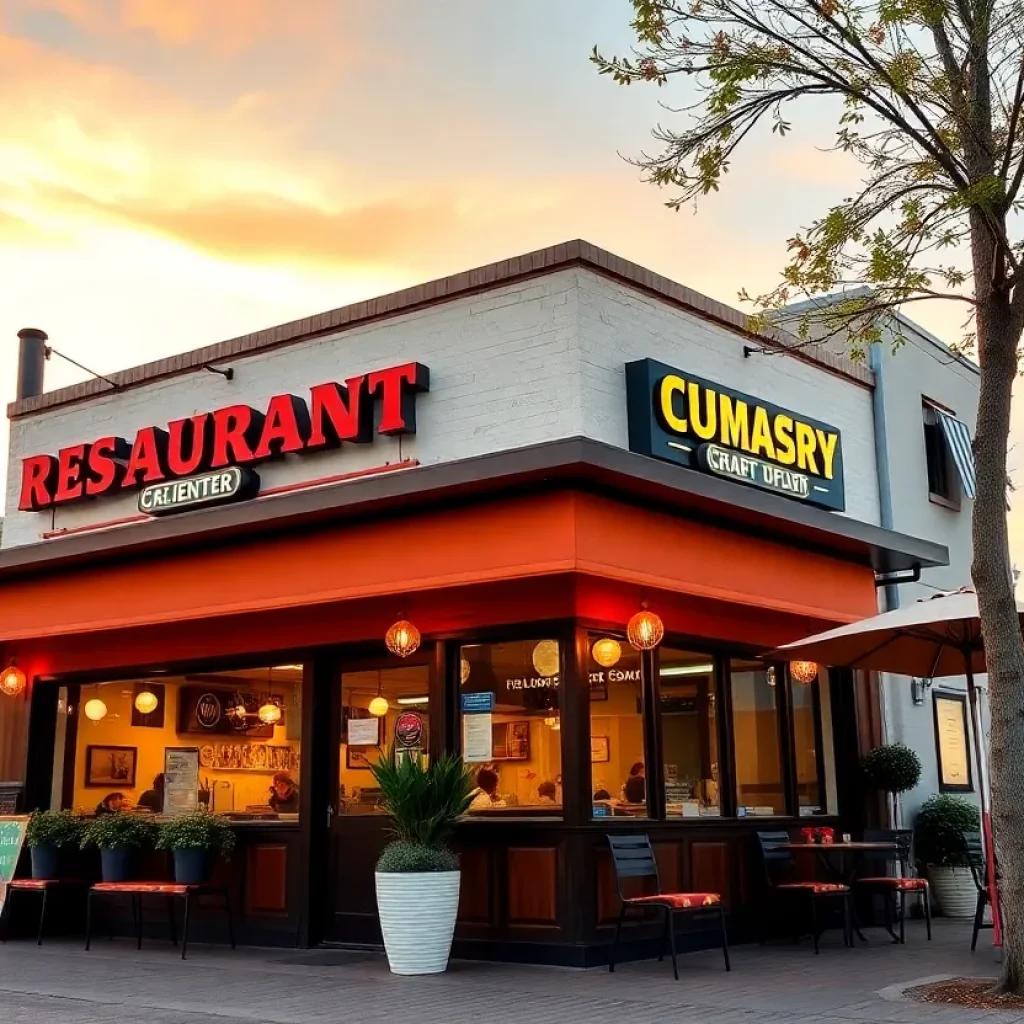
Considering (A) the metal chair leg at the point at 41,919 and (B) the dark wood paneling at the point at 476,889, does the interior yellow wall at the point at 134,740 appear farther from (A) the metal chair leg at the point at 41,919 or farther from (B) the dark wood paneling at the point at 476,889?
(B) the dark wood paneling at the point at 476,889

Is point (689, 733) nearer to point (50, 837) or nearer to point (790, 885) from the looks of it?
point (790, 885)

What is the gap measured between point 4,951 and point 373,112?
27.5 feet

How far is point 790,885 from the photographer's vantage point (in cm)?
1064

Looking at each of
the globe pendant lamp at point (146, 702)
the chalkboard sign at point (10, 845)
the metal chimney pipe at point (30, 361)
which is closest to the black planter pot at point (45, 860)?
the chalkboard sign at point (10, 845)

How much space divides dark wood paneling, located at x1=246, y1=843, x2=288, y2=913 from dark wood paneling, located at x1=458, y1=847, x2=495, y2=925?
1.87m

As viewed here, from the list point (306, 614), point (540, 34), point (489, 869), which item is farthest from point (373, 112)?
point (489, 869)

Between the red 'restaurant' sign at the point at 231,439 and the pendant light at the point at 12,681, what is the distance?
5.52 feet

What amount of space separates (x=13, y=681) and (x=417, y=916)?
6.01 meters

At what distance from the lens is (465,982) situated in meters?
8.80

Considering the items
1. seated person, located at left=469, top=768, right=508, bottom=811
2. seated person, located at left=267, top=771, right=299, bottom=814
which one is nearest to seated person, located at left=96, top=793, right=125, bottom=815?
seated person, located at left=267, top=771, right=299, bottom=814

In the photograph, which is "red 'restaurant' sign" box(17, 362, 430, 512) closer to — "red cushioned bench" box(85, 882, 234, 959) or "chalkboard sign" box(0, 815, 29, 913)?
"chalkboard sign" box(0, 815, 29, 913)

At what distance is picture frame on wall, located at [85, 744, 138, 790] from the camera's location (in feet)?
42.4

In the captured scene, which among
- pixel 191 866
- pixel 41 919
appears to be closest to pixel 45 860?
pixel 41 919

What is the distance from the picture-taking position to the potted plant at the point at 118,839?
38.0ft
